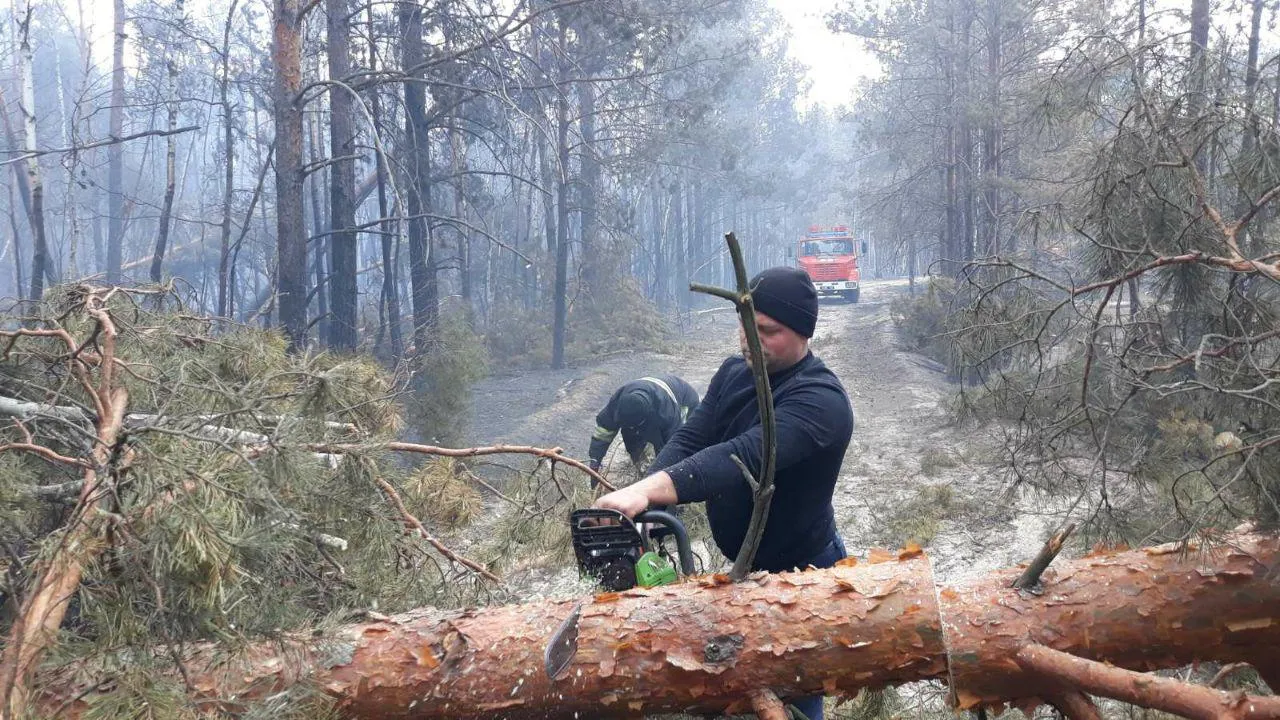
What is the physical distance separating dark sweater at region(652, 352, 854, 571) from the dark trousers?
0.13 feet

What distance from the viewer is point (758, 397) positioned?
63.1 inches

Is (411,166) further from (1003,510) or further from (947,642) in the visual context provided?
(947,642)

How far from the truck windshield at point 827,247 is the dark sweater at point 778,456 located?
2780 cm

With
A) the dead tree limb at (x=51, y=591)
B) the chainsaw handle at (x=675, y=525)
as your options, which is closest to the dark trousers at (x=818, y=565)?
the chainsaw handle at (x=675, y=525)

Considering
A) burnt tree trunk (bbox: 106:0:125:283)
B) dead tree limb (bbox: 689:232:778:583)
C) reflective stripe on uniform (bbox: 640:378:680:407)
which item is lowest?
reflective stripe on uniform (bbox: 640:378:680:407)

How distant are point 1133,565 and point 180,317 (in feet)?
12.4

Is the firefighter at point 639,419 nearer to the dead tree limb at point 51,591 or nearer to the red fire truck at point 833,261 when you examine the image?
the dead tree limb at point 51,591

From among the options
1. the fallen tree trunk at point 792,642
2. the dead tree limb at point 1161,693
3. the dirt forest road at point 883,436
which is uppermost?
the dead tree limb at point 1161,693

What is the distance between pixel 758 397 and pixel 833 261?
94.7 feet

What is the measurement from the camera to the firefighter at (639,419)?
6.05 metres

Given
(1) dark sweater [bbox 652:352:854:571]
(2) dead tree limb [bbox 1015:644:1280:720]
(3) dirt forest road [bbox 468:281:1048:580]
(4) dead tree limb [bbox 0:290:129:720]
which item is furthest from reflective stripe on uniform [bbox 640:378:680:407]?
(4) dead tree limb [bbox 0:290:129:720]

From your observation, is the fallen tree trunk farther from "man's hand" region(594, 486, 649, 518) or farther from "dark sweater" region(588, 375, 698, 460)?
"dark sweater" region(588, 375, 698, 460)

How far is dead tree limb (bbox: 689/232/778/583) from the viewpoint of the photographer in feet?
4.42

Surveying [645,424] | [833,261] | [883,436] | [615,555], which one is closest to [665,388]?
[645,424]
